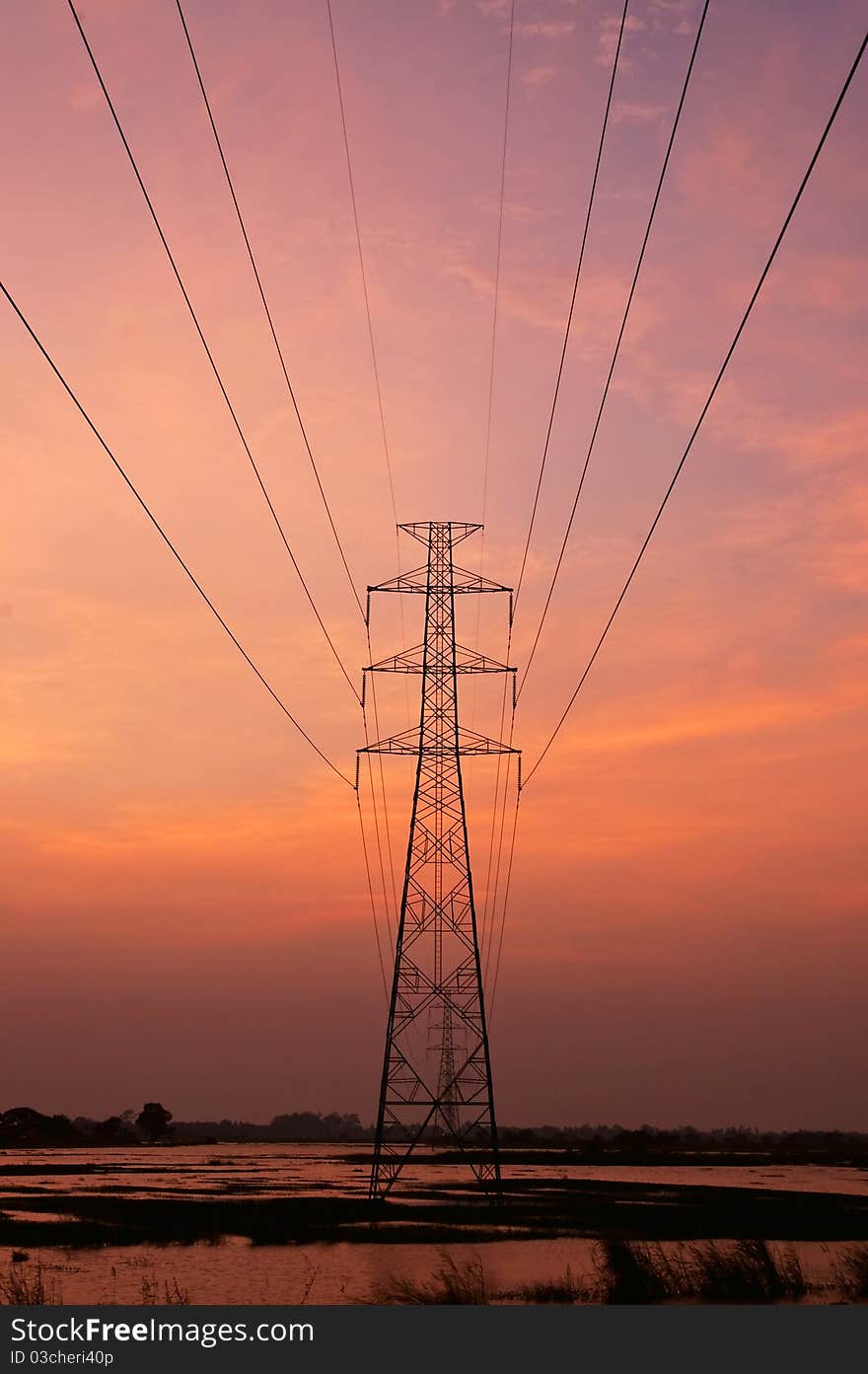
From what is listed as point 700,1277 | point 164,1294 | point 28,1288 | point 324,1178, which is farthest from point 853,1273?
point 324,1178

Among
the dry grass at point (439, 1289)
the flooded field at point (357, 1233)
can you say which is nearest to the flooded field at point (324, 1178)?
the flooded field at point (357, 1233)

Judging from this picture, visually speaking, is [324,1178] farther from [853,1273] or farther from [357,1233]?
[853,1273]

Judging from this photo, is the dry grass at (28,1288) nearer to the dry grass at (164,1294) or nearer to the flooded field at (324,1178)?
the dry grass at (164,1294)

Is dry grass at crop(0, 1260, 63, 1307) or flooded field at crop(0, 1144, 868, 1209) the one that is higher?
flooded field at crop(0, 1144, 868, 1209)

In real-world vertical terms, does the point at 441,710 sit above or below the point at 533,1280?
above

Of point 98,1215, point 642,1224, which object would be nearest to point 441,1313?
point 642,1224

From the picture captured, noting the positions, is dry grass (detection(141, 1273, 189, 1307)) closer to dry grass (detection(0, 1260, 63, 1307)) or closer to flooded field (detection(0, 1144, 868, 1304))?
flooded field (detection(0, 1144, 868, 1304))

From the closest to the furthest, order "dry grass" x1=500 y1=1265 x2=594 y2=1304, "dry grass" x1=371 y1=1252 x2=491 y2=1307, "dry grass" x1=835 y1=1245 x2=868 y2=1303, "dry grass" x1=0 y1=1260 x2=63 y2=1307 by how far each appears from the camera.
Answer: "dry grass" x1=0 y1=1260 x2=63 y2=1307 → "dry grass" x1=371 y1=1252 x2=491 y2=1307 → "dry grass" x1=500 y1=1265 x2=594 y2=1304 → "dry grass" x1=835 y1=1245 x2=868 y2=1303

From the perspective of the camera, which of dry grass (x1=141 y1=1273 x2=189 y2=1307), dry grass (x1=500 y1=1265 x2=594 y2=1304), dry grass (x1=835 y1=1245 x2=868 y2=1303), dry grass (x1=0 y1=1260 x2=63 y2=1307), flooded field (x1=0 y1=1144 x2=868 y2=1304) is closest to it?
dry grass (x1=0 y1=1260 x2=63 y2=1307)

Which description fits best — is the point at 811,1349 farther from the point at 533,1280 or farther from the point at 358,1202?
the point at 358,1202

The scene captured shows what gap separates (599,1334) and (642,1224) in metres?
33.3

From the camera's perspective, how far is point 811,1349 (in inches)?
875

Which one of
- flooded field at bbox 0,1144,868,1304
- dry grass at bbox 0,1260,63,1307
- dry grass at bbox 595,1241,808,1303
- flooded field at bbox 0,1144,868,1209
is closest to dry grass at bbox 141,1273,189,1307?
flooded field at bbox 0,1144,868,1304

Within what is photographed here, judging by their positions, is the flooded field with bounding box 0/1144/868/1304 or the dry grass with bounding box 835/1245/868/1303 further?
the flooded field with bounding box 0/1144/868/1304
